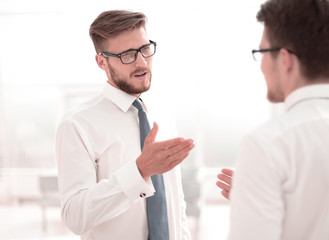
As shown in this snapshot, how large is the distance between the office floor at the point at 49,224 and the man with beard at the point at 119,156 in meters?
2.76

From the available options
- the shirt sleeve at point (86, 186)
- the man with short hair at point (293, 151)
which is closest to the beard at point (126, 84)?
the shirt sleeve at point (86, 186)

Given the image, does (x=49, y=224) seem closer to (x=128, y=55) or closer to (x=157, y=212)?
(x=157, y=212)

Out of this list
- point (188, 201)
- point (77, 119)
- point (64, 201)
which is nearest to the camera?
point (64, 201)

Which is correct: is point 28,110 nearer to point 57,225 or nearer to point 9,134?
point 9,134

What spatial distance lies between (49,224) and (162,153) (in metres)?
3.87

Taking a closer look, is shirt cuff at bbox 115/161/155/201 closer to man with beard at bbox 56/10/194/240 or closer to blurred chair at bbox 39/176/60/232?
man with beard at bbox 56/10/194/240

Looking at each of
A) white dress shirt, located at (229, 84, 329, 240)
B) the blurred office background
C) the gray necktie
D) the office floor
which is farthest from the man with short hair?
the blurred office background

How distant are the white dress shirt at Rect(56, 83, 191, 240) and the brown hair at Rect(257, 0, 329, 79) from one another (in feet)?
2.17

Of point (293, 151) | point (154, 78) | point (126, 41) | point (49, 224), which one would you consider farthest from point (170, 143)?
point (154, 78)

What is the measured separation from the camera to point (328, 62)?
2.71 feet

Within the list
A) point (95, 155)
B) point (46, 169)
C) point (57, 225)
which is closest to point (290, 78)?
point (95, 155)

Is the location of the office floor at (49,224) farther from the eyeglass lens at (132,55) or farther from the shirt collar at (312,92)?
the shirt collar at (312,92)

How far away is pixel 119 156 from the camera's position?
1.43 m

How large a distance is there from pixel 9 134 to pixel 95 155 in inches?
188
